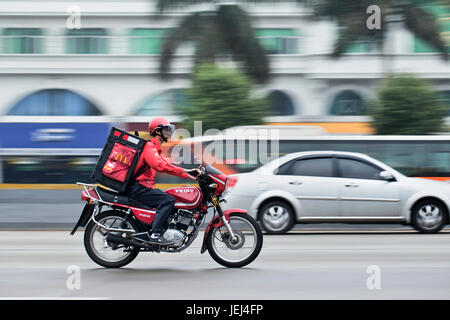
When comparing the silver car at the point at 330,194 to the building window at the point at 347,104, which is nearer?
the silver car at the point at 330,194

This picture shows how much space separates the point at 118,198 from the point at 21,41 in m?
28.6

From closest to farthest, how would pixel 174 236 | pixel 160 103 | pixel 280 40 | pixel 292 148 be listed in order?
1. pixel 174 236
2. pixel 292 148
3. pixel 160 103
4. pixel 280 40

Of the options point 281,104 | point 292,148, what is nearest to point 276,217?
point 292,148

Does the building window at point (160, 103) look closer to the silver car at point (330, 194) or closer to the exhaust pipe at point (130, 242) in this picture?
the silver car at point (330, 194)

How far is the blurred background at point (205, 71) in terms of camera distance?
2673cm

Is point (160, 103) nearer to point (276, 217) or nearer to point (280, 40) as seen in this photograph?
point (280, 40)

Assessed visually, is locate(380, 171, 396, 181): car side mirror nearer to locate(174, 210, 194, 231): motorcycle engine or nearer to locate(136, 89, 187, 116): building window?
locate(174, 210, 194, 231): motorcycle engine

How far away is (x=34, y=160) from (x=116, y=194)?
16.5 meters

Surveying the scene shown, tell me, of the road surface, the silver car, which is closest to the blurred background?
the silver car

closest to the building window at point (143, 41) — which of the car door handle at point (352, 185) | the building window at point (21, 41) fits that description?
the building window at point (21, 41)

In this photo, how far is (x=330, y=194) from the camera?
13.8 meters

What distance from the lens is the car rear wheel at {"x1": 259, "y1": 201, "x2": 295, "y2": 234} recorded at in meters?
13.7

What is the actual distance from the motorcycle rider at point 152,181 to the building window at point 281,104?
1081 inches

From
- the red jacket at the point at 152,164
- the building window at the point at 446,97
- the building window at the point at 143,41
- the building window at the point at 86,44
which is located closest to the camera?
the red jacket at the point at 152,164
